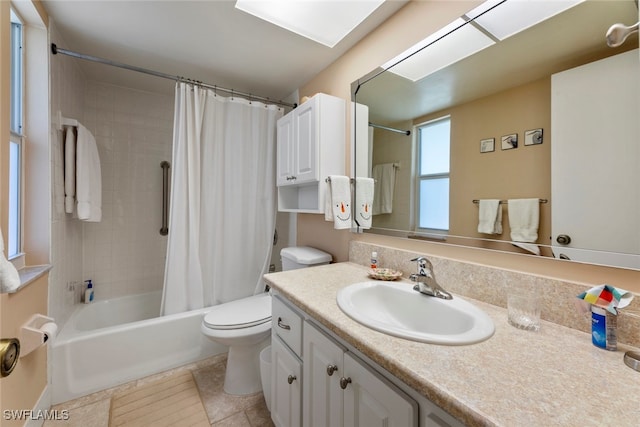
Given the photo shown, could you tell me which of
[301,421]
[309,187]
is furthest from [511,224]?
[309,187]

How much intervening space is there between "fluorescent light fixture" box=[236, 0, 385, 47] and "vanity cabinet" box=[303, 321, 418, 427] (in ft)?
5.13

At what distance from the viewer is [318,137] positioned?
1.68m

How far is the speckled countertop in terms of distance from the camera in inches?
18.0

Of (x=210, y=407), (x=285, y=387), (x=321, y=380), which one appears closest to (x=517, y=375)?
(x=321, y=380)

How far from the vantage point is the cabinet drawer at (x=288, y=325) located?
1.04 m

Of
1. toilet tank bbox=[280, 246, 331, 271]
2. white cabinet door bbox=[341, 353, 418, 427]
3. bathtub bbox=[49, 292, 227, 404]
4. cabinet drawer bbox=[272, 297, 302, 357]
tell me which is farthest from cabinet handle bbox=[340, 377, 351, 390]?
bathtub bbox=[49, 292, 227, 404]

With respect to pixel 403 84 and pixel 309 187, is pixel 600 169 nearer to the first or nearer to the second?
pixel 403 84

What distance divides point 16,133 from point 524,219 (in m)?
2.34

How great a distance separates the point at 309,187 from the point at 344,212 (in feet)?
1.90

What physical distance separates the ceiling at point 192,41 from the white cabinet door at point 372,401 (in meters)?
1.69

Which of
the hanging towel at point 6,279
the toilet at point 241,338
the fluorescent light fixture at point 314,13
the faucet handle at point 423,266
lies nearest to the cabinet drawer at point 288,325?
the toilet at point 241,338

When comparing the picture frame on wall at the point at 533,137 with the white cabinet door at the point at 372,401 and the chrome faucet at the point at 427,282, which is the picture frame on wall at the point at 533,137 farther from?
the white cabinet door at the point at 372,401

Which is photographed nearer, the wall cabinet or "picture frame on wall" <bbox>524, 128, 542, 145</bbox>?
the wall cabinet

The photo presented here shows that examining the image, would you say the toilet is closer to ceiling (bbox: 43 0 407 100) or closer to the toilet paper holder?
the toilet paper holder
